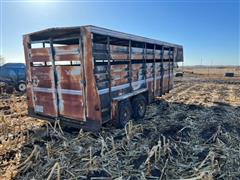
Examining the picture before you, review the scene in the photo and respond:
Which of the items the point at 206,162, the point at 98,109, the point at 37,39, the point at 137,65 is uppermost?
the point at 37,39

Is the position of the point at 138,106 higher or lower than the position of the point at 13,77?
lower

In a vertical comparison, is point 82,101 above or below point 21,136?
above

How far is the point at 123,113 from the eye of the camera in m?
5.31

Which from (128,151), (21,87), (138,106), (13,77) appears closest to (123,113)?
(138,106)

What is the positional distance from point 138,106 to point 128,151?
2301mm

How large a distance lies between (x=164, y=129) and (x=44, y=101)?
333 cm

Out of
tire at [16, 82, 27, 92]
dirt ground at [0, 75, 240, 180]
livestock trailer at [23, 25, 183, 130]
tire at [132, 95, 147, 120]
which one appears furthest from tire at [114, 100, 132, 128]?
tire at [16, 82, 27, 92]

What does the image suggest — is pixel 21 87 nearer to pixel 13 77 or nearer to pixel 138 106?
pixel 13 77

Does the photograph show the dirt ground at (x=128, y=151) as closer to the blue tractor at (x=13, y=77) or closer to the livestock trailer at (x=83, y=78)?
the livestock trailer at (x=83, y=78)

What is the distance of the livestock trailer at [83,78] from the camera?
14.1 ft

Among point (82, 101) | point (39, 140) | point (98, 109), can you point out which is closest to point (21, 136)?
point (39, 140)

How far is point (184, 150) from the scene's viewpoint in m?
4.09

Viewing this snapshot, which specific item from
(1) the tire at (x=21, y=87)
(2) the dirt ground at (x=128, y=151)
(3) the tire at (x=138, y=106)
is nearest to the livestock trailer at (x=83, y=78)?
(3) the tire at (x=138, y=106)

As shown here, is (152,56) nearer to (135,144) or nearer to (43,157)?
(135,144)
